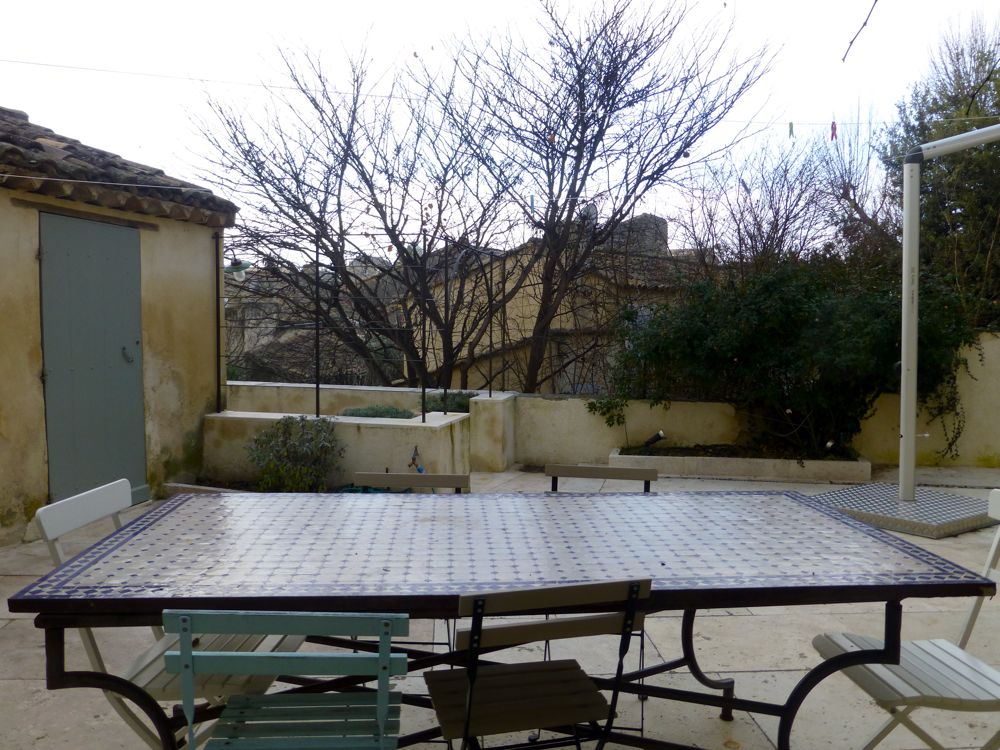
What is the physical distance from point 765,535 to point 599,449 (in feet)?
19.9

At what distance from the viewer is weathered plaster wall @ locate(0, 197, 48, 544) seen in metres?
5.38

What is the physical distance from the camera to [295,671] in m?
1.98

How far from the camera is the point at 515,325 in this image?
38.8 ft

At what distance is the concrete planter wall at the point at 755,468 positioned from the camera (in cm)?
801

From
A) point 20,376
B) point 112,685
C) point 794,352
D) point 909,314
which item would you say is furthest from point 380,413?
point 112,685

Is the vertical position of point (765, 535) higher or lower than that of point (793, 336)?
lower

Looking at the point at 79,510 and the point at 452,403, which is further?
the point at 452,403

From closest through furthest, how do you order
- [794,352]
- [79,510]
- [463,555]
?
[463,555], [79,510], [794,352]

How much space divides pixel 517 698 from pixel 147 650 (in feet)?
4.24

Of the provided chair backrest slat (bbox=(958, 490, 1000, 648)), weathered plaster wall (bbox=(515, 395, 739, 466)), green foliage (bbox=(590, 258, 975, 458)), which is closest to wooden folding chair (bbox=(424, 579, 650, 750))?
chair backrest slat (bbox=(958, 490, 1000, 648))

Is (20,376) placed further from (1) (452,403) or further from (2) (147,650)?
(1) (452,403)

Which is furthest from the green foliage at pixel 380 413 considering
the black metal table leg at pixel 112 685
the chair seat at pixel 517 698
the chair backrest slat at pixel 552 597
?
the chair backrest slat at pixel 552 597

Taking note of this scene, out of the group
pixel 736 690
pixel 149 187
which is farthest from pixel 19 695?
pixel 149 187

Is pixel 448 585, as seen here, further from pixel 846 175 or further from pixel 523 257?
pixel 846 175
